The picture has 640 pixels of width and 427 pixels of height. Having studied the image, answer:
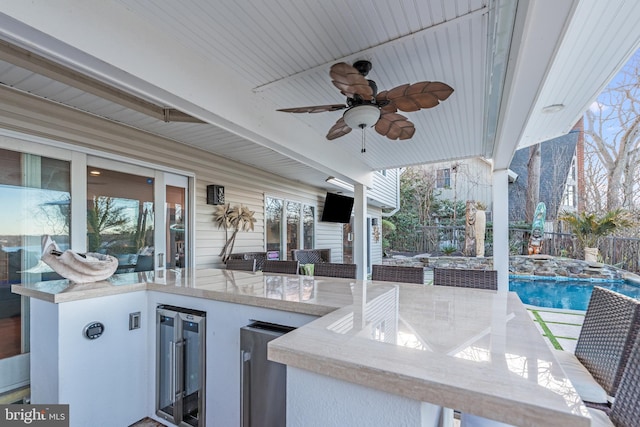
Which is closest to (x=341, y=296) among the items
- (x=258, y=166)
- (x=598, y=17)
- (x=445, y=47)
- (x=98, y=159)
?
(x=445, y=47)

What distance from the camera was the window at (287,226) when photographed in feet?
20.3

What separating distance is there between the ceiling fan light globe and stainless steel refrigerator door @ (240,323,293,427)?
169 centimetres

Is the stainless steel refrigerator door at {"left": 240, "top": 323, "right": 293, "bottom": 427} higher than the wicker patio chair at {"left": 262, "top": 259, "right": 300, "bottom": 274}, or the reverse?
the wicker patio chair at {"left": 262, "top": 259, "right": 300, "bottom": 274}

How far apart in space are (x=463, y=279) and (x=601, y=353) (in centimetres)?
105

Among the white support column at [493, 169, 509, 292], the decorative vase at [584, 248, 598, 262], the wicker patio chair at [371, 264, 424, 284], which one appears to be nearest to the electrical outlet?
the wicker patio chair at [371, 264, 424, 284]

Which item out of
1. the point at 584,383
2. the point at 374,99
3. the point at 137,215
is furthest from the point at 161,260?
the point at 584,383

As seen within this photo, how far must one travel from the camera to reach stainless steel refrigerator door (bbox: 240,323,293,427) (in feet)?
5.09

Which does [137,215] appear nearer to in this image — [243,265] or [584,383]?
[243,265]

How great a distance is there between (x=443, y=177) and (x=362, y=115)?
43.0 feet

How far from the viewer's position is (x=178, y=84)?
2.12 meters

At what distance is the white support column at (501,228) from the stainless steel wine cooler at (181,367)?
4224 millimetres

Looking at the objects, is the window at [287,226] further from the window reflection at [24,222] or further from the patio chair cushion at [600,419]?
the patio chair cushion at [600,419]

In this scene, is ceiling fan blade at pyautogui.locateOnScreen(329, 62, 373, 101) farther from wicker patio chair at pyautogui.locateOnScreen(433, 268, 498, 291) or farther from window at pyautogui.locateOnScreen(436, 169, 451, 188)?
window at pyautogui.locateOnScreen(436, 169, 451, 188)

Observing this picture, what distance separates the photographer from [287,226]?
6.76 m
